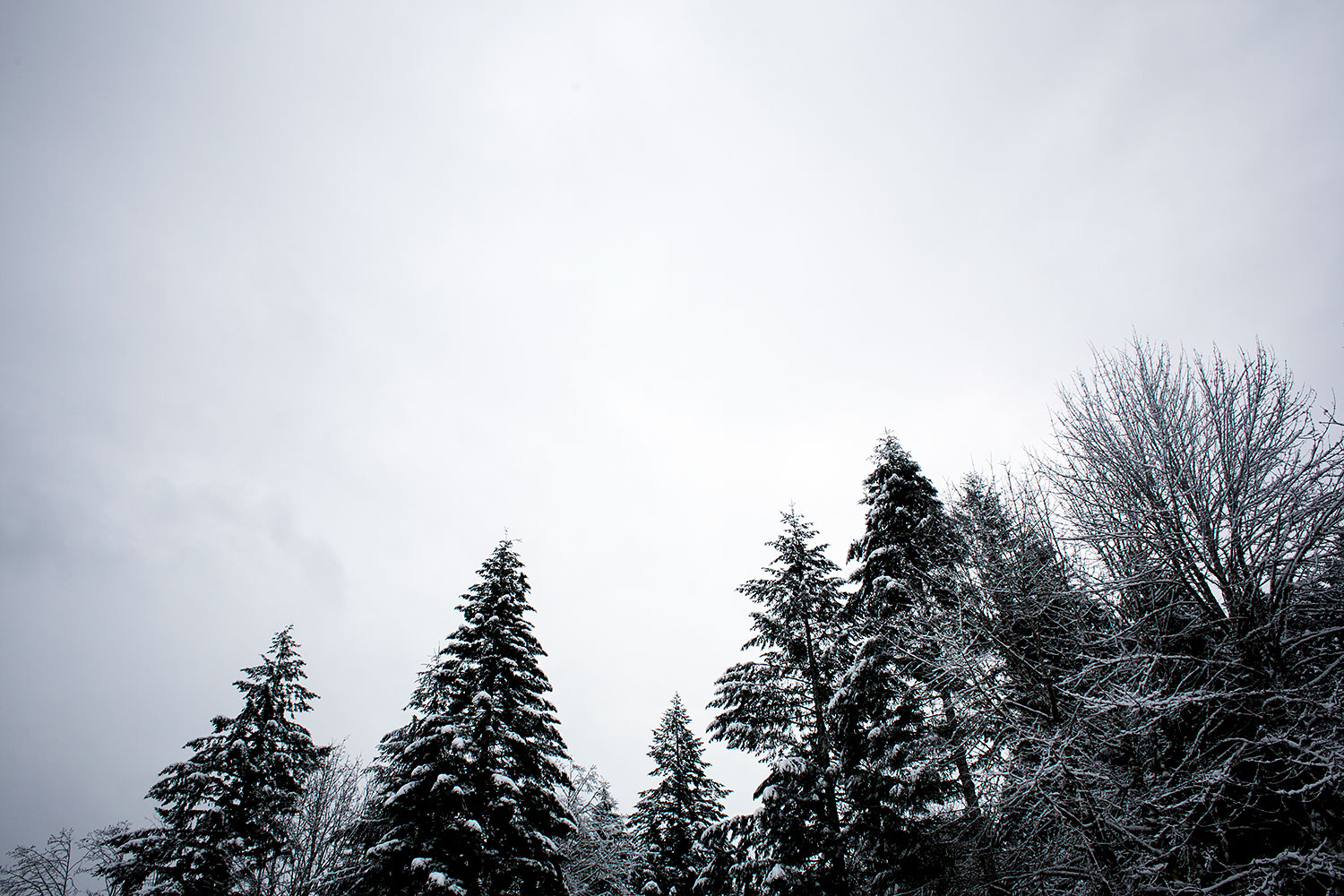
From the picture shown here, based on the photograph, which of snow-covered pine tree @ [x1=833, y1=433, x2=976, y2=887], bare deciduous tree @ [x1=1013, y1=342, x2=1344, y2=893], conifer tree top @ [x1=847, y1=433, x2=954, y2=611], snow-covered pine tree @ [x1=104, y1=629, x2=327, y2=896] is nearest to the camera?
bare deciduous tree @ [x1=1013, y1=342, x2=1344, y2=893]

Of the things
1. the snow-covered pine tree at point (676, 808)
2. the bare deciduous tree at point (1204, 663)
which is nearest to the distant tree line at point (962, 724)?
the bare deciduous tree at point (1204, 663)

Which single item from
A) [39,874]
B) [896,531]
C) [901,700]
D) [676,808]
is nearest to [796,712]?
[901,700]

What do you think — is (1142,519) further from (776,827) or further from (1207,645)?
(776,827)

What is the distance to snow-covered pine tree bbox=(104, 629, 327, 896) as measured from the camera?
1817cm

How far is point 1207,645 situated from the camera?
28.9 ft

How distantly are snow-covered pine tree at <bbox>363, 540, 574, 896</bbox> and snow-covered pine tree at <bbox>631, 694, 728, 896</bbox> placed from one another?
33.3 feet

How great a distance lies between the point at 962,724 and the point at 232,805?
2257 centimetres

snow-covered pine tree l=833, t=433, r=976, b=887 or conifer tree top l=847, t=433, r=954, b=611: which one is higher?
conifer tree top l=847, t=433, r=954, b=611

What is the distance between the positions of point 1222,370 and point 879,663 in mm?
8741

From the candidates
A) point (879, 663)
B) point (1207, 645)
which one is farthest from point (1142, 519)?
point (879, 663)

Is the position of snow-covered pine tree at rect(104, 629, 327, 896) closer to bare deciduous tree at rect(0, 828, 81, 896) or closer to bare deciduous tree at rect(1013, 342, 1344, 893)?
bare deciduous tree at rect(0, 828, 81, 896)

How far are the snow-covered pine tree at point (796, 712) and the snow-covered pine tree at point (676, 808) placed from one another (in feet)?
39.7

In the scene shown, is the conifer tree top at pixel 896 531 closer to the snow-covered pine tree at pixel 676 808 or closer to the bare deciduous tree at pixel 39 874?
the snow-covered pine tree at pixel 676 808

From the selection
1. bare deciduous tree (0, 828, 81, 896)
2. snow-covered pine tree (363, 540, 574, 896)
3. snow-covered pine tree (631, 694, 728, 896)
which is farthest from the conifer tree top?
bare deciduous tree (0, 828, 81, 896)
